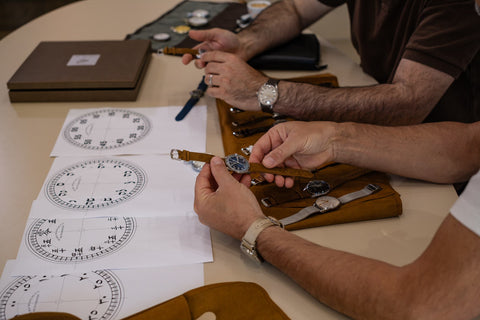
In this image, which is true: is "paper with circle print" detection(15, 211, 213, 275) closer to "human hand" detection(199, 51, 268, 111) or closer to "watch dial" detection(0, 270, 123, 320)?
"watch dial" detection(0, 270, 123, 320)

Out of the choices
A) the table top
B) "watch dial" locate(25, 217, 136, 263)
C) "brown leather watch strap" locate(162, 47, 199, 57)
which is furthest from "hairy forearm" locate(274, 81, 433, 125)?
"watch dial" locate(25, 217, 136, 263)

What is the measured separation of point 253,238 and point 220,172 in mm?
171

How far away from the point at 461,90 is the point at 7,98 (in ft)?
4.95

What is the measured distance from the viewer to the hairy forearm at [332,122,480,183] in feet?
3.79

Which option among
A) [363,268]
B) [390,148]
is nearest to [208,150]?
[390,148]

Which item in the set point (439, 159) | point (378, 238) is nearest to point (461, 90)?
point (439, 159)

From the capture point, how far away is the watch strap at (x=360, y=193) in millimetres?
1071

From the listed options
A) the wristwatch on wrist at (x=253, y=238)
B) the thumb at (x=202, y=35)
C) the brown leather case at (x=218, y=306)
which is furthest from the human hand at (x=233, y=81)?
the brown leather case at (x=218, y=306)

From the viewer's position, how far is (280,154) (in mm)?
1099

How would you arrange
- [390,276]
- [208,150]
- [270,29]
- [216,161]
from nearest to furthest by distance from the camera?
[390,276] < [216,161] < [208,150] < [270,29]

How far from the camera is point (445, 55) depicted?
4.32 feet

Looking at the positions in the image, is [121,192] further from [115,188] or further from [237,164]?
[237,164]

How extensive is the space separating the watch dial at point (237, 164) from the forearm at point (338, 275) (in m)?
0.16

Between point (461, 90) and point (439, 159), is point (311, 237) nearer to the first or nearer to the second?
point (439, 159)
